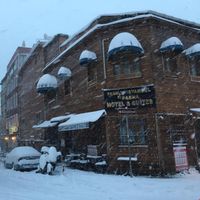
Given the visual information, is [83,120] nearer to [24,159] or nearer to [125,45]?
[24,159]

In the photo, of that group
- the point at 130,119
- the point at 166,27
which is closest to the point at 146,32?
the point at 166,27

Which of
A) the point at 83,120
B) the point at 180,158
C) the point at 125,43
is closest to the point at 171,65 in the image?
the point at 125,43

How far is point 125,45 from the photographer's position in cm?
1777

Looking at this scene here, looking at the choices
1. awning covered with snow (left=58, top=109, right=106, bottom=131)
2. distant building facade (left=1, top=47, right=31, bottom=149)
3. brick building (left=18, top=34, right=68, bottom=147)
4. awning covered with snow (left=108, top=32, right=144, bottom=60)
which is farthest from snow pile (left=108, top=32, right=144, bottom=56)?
distant building facade (left=1, top=47, right=31, bottom=149)

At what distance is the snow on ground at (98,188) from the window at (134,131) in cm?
287

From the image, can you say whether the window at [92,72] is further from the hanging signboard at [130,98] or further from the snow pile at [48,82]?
the snow pile at [48,82]

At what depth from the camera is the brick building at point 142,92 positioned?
17.9 m

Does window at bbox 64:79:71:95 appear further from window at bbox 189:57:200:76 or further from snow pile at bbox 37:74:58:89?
window at bbox 189:57:200:76

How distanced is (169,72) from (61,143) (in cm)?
1037

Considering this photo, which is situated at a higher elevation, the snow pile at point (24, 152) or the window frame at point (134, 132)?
the window frame at point (134, 132)

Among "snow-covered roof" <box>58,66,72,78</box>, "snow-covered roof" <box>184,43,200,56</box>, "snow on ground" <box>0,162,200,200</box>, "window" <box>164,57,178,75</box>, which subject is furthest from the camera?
"snow-covered roof" <box>58,66,72,78</box>

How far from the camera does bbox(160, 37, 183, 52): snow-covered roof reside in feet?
59.2

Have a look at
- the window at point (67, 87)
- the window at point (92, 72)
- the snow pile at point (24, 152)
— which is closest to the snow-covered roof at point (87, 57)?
the window at point (92, 72)

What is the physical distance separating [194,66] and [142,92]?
14.2 feet
